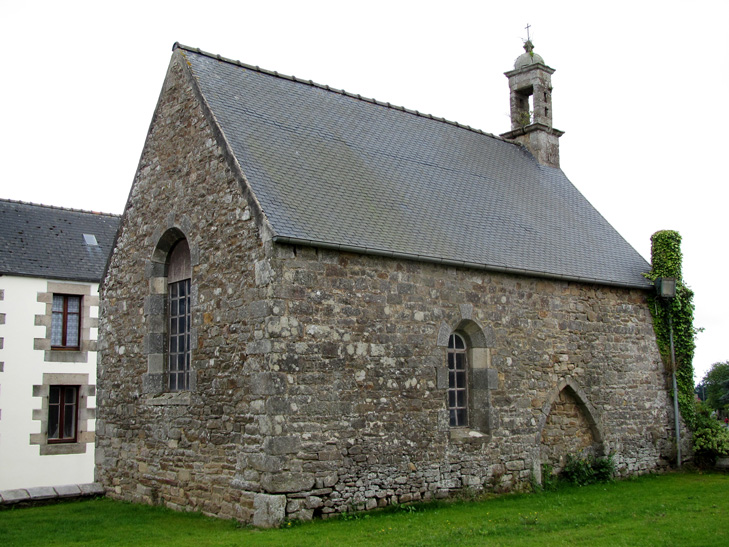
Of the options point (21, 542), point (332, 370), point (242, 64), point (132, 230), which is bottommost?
point (21, 542)

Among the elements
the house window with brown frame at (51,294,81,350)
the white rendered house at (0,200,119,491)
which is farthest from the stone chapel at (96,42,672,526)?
the house window with brown frame at (51,294,81,350)

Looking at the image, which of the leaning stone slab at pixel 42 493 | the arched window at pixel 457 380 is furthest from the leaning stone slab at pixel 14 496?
the arched window at pixel 457 380

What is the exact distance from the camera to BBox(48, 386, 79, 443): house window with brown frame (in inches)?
746

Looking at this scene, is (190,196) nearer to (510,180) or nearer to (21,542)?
(21,542)

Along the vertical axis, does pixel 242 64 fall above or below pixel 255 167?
above

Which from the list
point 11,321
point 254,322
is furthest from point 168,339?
point 11,321

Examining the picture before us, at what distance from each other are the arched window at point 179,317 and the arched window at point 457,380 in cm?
408

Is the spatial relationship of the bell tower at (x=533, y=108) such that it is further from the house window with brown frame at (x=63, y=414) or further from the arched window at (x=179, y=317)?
the house window with brown frame at (x=63, y=414)

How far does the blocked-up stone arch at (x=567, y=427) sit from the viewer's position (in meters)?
13.7

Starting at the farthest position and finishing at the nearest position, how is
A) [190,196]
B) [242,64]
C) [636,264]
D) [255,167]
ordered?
[636,264]
[242,64]
[190,196]
[255,167]

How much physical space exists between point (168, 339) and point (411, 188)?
189 inches

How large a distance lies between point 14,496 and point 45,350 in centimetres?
671

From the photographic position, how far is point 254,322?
420 inches

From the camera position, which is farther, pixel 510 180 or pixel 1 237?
pixel 1 237
